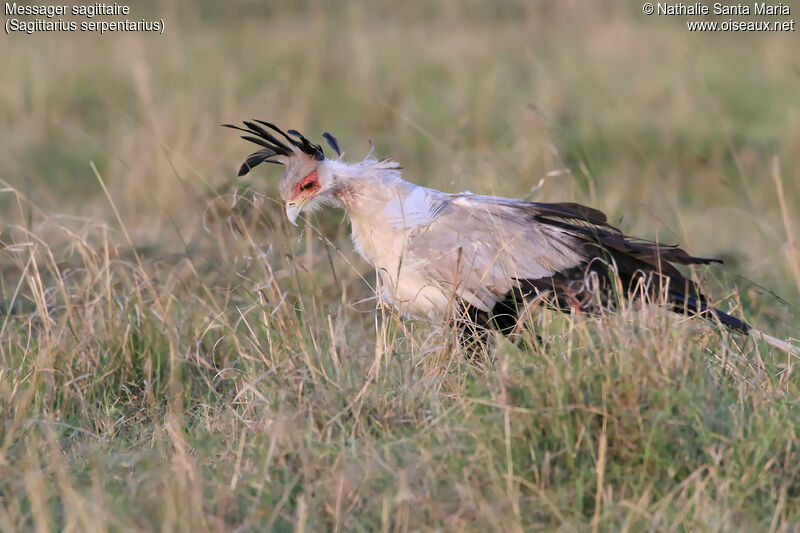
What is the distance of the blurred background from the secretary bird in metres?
1.13

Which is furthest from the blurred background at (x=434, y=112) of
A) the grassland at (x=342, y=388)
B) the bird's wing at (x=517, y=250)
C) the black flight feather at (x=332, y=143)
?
the bird's wing at (x=517, y=250)

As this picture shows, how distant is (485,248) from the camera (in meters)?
3.45

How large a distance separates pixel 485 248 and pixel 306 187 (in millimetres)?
651

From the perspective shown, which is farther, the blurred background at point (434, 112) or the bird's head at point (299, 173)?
the blurred background at point (434, 112)

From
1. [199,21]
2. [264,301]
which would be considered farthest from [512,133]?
[199,21]

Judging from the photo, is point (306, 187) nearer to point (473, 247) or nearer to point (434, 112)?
point (473, 247)

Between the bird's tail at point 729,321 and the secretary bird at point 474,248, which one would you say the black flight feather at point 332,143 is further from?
the bird's tail at point 729,321

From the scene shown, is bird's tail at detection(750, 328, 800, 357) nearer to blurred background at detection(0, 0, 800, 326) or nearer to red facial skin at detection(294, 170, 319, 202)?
blurred background at detection(0, 0, 800, 326)

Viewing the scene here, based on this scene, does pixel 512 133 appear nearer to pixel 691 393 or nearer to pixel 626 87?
pixel 626 87

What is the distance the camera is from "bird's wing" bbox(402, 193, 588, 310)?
3.40m

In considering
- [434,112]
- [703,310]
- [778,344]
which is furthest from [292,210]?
[434,112]

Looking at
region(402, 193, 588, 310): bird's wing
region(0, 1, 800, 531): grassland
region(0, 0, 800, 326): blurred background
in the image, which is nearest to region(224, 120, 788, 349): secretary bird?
region(402, 193, 588, 310): bird's wing

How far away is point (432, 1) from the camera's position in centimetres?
1261

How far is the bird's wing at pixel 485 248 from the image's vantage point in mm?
3404
